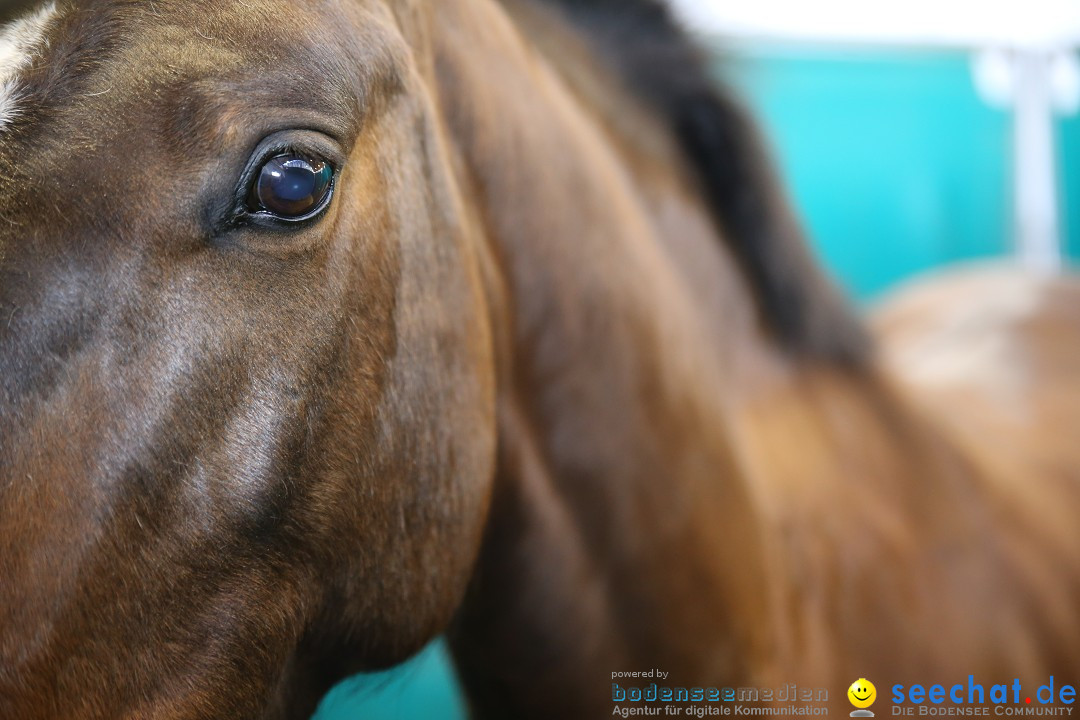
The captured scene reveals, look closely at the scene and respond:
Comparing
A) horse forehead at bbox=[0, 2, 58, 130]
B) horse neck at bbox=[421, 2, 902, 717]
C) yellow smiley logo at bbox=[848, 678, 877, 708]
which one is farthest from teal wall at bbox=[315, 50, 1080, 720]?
horse forehead at bbox=[0, 2, 58, 130]

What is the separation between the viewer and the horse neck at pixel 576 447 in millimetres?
704

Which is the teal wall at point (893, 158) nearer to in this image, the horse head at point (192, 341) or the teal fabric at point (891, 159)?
the teal fabric at point (891, 159)

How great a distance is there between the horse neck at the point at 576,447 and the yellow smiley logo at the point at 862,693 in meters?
0.15

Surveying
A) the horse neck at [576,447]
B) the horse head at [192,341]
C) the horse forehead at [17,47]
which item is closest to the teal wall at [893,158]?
the horse neck at [576,447]

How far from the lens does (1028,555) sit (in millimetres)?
1149

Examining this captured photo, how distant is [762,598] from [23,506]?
627mm

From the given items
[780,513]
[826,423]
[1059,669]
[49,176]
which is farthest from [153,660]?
[1059,669]

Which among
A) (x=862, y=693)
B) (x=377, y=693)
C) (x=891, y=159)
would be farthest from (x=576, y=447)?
(x=891, y=159)

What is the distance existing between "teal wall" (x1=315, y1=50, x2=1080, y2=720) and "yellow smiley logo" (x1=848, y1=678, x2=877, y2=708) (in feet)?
6.75

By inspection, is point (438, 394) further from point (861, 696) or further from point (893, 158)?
point (893, 158)

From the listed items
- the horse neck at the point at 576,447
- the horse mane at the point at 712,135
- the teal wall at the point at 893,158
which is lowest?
the horse neck at the point at 576,447

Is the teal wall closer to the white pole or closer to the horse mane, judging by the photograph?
the white pole

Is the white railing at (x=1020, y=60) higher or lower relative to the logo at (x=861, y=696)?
higher

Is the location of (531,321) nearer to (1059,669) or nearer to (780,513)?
(780,513)
